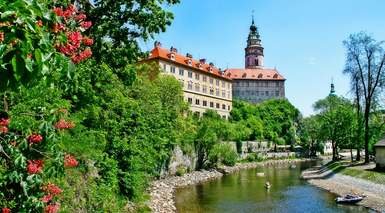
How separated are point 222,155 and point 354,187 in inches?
1164

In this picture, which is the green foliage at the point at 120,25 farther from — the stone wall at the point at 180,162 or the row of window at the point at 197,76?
the row of window at the point at 197,76

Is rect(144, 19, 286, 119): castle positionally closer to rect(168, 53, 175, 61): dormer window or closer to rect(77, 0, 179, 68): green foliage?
rect(168, 53, 175, 61): dormer window

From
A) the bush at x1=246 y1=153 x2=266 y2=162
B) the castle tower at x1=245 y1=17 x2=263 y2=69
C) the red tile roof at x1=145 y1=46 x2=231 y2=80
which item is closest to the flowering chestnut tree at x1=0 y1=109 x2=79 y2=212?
the red tile roof at x1=145 y1=46 x2=231 y2=80

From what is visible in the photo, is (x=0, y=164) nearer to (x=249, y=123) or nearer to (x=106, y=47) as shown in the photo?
(x=106, y=47)

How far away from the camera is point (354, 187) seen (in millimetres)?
43719

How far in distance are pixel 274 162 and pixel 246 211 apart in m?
61.5

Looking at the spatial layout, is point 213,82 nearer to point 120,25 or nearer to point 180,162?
point 180,162

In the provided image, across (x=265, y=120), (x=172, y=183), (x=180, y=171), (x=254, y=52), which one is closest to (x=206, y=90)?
(x=265, y=120)

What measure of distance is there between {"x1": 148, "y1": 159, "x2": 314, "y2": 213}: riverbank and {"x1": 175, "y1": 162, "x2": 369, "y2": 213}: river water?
0.99 metres

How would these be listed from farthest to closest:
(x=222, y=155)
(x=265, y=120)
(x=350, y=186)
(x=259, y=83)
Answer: (x=259, y=83), (x=265, y=120), (x=222, y=155), (x=350, y=186)

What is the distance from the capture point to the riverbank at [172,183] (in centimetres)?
3375

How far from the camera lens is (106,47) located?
18.2 meters

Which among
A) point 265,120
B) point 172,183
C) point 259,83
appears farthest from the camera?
point 259,83

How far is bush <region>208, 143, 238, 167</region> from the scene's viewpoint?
223 ft
